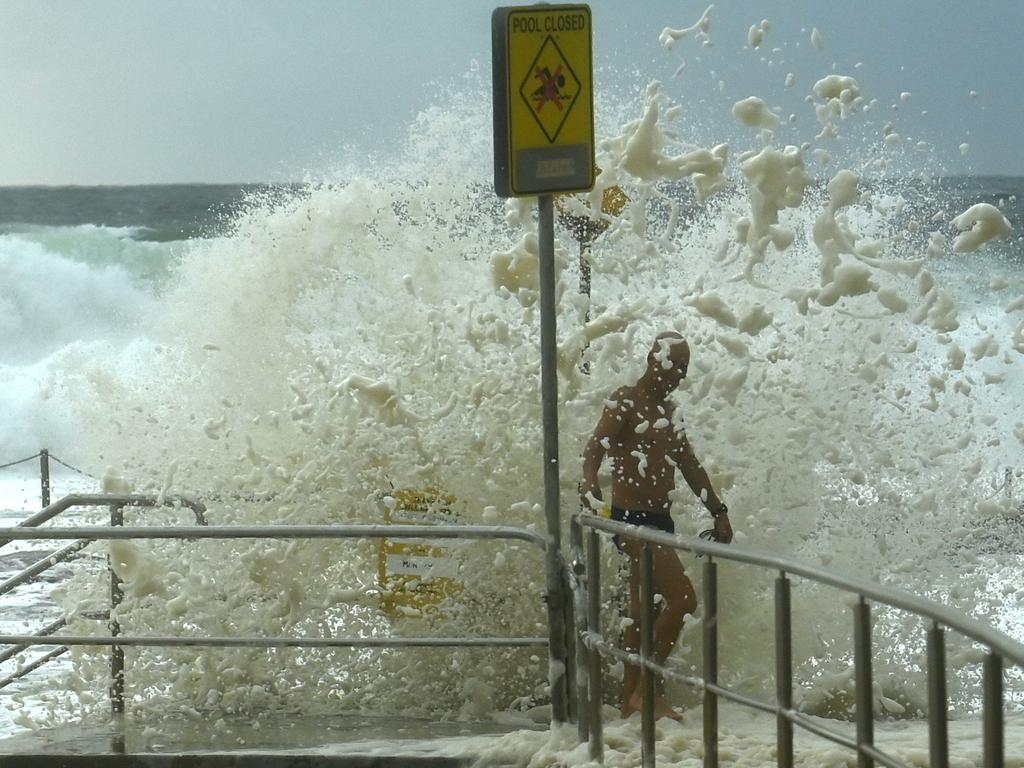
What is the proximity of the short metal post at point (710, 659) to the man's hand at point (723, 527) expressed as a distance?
1900 millimetres

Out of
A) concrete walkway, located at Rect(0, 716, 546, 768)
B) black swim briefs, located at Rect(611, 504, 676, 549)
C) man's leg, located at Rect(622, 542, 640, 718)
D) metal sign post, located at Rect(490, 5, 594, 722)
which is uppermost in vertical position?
metal sign post, located at Rect(490, 5, 594, 722)

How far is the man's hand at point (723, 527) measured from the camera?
6.12m

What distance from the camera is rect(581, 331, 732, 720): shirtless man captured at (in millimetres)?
6012

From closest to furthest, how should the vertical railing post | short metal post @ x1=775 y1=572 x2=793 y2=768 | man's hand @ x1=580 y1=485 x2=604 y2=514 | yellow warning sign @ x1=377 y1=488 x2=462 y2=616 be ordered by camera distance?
1. short metal post @ x1=775 y1=572 x2=793 y2=768
2. the vertical railing post
3. man's hand @ x1=580 y1=485 x2=604 y2=514
4. yellow warning sign @ x1=377 y1=488 x2=462 y2=616

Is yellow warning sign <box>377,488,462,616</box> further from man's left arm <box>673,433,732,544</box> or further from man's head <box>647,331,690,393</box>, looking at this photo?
man's head <box>647,331,690,393</box>

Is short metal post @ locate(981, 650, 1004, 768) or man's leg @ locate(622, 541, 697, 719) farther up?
short metal post @ locate(981, 650, 1004, 768)

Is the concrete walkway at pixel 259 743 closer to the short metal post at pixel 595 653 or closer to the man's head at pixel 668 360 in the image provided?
the short metal post at pixel 595 653

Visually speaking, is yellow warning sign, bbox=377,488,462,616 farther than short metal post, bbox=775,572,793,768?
Yes

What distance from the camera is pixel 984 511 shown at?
662 cm

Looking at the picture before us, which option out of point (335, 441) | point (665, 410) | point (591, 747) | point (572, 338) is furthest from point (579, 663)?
point (335, 441)

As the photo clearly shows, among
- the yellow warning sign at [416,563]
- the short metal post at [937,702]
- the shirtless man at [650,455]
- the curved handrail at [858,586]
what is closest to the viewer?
the curved handrail at [858,586]

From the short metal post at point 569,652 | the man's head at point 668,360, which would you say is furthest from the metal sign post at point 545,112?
the man's head at point 668,360

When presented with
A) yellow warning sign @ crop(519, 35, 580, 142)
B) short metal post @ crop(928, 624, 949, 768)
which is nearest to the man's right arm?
yellow warning sign @ crop(519, 35, 580, 142)

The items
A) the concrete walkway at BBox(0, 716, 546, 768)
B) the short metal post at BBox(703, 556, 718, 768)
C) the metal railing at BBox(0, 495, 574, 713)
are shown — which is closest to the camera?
the short metal post at BBox(703, 556, 718, 768)
